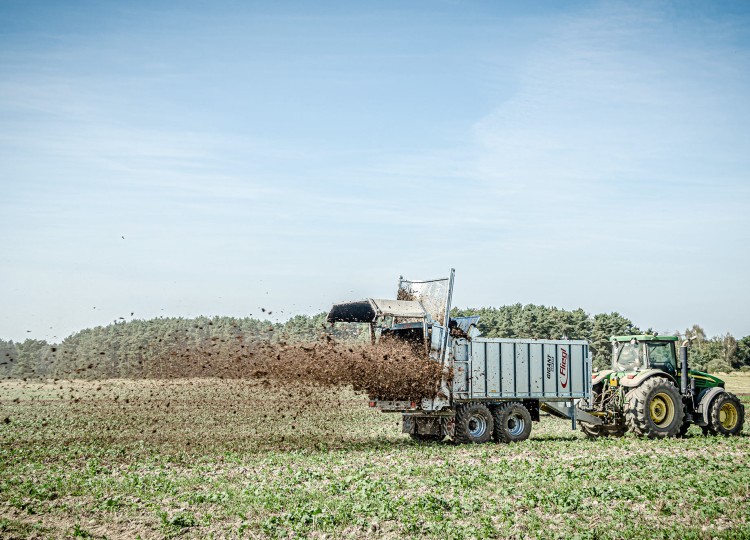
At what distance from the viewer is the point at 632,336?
68.7ft

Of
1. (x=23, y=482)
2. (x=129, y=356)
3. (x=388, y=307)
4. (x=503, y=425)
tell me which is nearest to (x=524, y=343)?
(x=503, y=425)

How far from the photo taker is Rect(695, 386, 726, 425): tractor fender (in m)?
19.9

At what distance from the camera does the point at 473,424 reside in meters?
18.6

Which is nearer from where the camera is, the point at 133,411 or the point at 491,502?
the point at 491,502

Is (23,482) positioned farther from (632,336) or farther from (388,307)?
(632,336)

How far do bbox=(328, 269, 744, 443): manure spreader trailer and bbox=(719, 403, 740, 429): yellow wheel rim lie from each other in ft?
0.09

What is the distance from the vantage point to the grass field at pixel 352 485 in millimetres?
9938

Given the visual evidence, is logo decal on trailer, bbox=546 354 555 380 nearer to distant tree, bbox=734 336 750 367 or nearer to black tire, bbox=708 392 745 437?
black tire, bbox=708 392 745 437

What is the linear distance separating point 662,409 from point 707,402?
4.33 feet

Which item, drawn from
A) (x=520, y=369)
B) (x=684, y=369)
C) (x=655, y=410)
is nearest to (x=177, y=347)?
(x=520, y=369)

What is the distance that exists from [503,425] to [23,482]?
11423 mm

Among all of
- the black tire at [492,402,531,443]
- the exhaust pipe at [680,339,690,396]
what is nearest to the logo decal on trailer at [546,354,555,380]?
the black tire at [492,402,531,443]

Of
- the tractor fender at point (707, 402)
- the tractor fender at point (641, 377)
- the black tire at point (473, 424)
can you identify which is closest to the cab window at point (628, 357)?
the tractor fender at point (641, 377)

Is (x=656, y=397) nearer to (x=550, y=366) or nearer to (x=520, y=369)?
(x=550, y=366)
